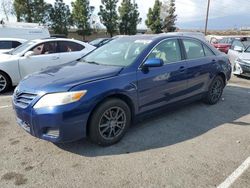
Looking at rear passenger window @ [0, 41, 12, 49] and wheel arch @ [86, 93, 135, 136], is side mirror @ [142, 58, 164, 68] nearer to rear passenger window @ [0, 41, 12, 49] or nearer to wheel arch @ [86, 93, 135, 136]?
wheel arch @ [86, 93, 135, 136]

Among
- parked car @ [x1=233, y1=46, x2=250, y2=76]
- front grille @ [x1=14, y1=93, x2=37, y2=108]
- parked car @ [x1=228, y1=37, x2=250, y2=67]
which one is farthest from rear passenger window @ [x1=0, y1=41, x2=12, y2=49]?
parked car @ [x1=228, y1=37, x2=250, y2=67]

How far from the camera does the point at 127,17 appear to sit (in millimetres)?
36344

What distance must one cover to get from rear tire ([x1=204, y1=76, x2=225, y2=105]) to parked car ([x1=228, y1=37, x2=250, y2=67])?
15.9ft

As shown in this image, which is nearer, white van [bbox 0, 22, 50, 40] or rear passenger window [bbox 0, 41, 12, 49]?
rear passenger window [bbox 0, 41, 12, 49]

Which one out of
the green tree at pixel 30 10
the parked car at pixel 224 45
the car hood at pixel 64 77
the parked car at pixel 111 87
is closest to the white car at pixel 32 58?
the parked car at pixel 111 87

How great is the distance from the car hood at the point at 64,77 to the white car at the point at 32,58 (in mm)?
3516

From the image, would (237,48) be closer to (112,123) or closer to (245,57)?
(245,57)

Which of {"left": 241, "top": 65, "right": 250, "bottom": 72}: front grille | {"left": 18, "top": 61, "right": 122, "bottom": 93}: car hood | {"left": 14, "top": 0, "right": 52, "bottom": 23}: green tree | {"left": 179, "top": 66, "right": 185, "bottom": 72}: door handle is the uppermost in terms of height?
{"left": 14, "top": 0, "right": 52, "bottom": 23}: green tree

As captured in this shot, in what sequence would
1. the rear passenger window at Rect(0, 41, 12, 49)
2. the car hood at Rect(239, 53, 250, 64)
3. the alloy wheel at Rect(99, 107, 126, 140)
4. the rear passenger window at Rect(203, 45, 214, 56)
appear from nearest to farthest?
the alloy wheel at Rect(99, 107, 126, 140), the rear passenger window at Rect(203, 45, 214, 56), the car hood at Rect(239, 53, 250, 64), the rear passenger window at Rect(0, 41, 12, 49)

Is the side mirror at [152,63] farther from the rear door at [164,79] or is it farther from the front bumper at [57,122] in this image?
the front bumper at [57,122]

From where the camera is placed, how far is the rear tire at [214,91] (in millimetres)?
5864

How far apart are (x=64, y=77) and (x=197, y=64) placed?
2728 millimetres

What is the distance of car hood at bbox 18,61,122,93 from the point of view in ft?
11.7

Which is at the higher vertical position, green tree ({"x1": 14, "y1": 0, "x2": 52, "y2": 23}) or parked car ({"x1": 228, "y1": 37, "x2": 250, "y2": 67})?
green tree ({"x1": 14, "y1": 0, "x2": 52, "y2": 23})
